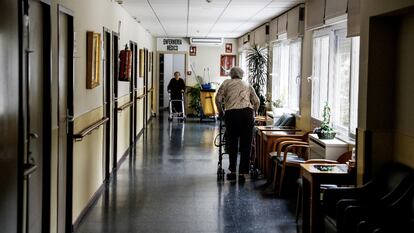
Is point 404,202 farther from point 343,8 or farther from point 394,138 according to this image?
point 343,8

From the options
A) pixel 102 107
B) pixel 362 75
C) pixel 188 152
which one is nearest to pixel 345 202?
pixel 362 75

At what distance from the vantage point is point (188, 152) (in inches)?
428

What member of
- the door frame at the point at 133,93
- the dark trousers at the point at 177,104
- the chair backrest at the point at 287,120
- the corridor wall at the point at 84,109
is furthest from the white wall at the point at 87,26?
the dark trousers at the point at 177,104

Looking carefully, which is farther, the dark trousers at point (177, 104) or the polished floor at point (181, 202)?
the dark trousers at point (177, 104)

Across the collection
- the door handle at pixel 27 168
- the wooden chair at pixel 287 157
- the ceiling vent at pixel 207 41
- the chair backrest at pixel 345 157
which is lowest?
the wooden chair at pixel 287 157

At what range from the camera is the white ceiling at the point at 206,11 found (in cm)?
872

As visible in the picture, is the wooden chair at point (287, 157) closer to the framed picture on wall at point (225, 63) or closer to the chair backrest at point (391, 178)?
the chair backrest at point (391, 178)

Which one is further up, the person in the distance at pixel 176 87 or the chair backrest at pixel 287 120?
the person in the distance at pixel 176 87

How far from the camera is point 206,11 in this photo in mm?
10086

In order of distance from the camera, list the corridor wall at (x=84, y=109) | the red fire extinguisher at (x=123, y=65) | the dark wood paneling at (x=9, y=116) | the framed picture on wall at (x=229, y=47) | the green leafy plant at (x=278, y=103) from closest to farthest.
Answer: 1. the dark wood paneling at (x=9, y=116)
2. the corridor wall at (x=84, y=109)
3. the red fire extinguisher at (x=123, y=65)
4. the green leafy plant at (x=278, y=103)
5. the framed picture on wall at (x=229, y=47)

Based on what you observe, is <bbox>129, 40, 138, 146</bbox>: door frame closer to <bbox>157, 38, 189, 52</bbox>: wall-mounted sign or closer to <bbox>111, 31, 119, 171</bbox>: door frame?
<bbox>111, 31, 119, 171</bbox>: door frame

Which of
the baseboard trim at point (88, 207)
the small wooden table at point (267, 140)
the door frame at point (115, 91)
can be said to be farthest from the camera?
the door frame at point (115, 91)

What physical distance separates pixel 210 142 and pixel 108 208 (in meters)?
6.28

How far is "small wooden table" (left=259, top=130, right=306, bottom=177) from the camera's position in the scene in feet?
26.4
